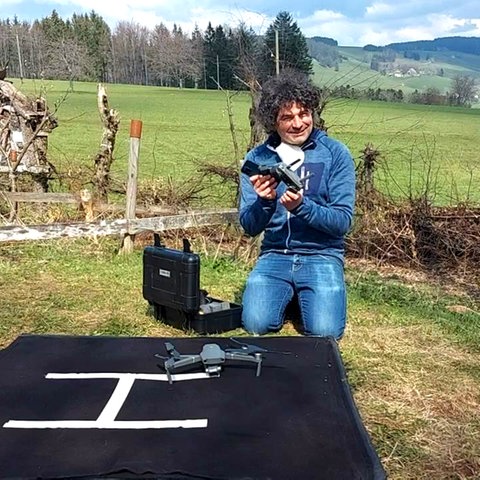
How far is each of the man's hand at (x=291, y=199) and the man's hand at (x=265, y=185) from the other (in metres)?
0.11

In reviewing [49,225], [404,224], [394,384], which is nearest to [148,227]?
[49,225]

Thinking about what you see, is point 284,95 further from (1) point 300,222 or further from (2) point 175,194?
(2) point 175,194

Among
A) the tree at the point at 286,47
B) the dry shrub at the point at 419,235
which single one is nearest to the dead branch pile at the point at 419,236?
the dry shrub at the point at 419,235

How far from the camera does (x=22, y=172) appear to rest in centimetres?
712

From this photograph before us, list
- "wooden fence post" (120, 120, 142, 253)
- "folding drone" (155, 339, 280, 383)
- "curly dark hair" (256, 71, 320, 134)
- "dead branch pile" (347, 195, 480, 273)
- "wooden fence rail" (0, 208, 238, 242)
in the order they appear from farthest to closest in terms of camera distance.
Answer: "wooden fence post" (120, 120, 142, 253) → "dead branch pile" (347, 195, 480, 273) → "wooden fence rail" (0, 208, 238, 242) → "curly dark hair" (256, 71, 320, 134) → "folding drone" (155, 339, 280, 383)

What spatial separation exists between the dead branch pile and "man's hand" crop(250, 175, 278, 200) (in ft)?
8.03

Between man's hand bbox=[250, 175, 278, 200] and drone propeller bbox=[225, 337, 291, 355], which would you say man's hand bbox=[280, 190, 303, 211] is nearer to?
man's hand bbox=[250, 175, 278, 200]

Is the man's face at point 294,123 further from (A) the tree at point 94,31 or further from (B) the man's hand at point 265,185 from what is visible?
(A) the tree at point 94,31

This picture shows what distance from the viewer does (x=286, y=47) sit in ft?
18.9

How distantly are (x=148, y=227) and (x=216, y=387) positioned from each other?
3147mm

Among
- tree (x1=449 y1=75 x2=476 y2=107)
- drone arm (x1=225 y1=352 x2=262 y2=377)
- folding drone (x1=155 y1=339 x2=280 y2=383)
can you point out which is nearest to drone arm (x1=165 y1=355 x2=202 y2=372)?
folding drone (x1=155 y1=339 x2=280 y2=383)

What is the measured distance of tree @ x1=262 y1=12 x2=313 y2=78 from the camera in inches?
219

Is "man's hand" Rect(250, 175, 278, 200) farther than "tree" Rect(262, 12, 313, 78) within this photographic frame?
No

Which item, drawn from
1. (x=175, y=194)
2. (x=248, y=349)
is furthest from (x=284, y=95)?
(x=175, y=194)
